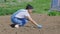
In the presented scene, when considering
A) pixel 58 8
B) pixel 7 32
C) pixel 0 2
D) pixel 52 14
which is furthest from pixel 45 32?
pixel 0 2

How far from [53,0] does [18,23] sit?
479 cm

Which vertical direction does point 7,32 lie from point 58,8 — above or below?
above

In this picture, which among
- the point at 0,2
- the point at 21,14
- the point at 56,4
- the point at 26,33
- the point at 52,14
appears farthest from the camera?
the point at 0,2

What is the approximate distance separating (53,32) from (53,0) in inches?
239

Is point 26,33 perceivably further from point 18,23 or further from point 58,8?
point 58,8

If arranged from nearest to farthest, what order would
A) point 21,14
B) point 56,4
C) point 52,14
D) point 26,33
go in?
point 26,33, point 21,14, point 52,14, point 56,4

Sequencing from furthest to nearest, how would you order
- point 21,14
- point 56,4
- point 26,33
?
point 56,4 → point 21,14 → point 26,33

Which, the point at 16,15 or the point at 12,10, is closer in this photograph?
the point at 16,15

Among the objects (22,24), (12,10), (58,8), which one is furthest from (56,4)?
(22,24)

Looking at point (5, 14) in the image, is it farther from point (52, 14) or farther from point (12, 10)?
point (52, 14)

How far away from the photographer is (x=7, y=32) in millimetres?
6500

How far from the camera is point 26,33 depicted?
21.1 feet

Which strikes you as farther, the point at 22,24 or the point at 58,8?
the point at 58,8

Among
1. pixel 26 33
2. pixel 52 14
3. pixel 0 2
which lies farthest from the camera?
pixel 0 2
